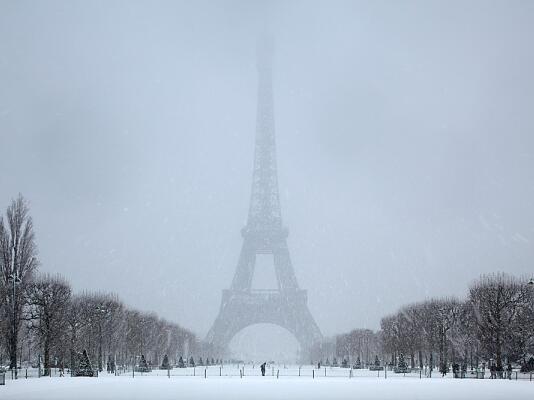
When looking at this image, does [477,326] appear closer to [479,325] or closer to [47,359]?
[479,325]

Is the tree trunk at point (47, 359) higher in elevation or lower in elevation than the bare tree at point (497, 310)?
lower

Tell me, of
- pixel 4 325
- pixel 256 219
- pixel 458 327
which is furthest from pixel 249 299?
pixel 4 325

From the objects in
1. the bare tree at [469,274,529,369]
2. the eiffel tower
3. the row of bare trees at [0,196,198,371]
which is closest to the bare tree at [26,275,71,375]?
the row of bare trees at [0,196,198,371]

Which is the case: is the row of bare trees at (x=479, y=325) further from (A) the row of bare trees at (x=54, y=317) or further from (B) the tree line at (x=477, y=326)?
(A) the row of bare trees at (x=54, y=317)

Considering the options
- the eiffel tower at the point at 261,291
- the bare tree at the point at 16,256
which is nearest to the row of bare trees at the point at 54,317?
the bare tree at the point at 16,256

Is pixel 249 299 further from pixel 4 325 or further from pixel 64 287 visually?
pixel 4 325
